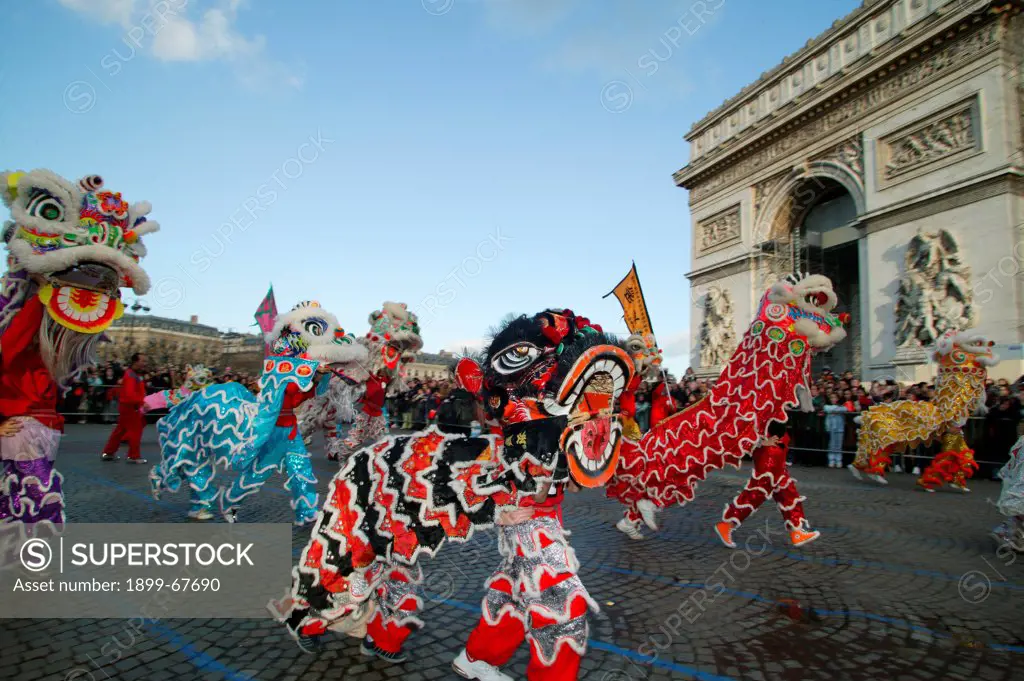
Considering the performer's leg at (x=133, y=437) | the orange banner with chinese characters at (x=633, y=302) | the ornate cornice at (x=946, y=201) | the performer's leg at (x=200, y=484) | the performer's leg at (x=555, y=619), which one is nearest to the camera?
the performer's leg at (x=555, y=619)

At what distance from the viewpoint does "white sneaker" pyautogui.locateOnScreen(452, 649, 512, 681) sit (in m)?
2.43

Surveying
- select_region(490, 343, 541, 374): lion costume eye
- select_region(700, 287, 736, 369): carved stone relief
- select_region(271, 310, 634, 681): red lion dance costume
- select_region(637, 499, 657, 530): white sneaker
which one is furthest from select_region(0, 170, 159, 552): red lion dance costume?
select_region(700, 287, 736, 369): carved stone relief

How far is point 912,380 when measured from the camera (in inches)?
567

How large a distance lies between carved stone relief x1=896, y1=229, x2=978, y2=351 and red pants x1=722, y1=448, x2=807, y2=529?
40.6 ft

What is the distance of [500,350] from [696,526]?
4268 mm

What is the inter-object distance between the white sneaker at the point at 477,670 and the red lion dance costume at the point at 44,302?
2.78m

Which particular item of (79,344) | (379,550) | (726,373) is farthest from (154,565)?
(726,373)

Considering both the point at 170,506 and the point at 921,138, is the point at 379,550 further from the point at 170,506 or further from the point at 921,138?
the point at 921,138

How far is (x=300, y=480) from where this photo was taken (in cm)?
518

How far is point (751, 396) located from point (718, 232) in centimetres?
2014

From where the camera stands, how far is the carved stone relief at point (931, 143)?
14.1 metres

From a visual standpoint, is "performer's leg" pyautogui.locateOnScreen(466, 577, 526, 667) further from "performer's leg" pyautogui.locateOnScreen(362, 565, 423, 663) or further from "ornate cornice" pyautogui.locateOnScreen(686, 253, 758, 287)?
"ornate cornice" pyautogui.locateOnScreen(686, 253, 758, 287)

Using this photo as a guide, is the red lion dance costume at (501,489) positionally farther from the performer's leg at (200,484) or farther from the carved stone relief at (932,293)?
the carved stone relief at (932,293)

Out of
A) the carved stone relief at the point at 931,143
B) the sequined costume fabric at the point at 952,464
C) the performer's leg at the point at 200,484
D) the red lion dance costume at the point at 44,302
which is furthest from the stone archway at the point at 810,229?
the red lion dance costume at the point at 44,302
